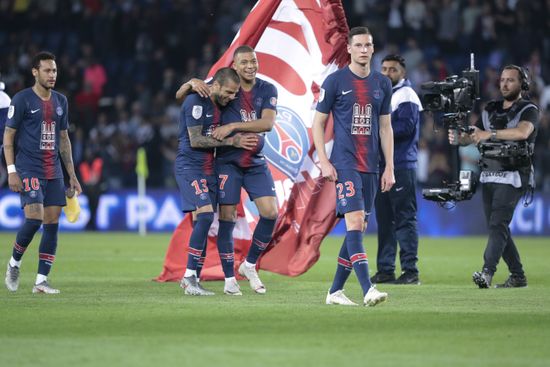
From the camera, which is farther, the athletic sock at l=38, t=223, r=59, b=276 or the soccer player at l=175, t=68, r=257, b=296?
the athletic sock at l=38, t=223, r=59, b=276

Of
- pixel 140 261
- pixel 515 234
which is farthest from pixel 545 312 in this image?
pixel 515 234

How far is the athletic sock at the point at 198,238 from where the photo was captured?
12070 mm

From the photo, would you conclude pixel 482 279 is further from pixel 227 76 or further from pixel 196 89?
pixel 196 89

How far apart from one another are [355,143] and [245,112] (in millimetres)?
1882

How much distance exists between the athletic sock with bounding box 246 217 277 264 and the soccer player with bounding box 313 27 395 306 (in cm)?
181

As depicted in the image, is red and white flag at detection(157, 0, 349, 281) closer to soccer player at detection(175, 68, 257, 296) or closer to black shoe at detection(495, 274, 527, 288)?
soccer player at detection(175, 68, 257, 296)

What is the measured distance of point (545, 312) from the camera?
405 inches

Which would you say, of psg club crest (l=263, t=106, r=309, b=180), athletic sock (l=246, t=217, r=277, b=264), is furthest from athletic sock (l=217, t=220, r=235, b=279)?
psg club crest (l=263, t=106, r=309, b=180)

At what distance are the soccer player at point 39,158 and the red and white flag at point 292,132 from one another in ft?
6.72

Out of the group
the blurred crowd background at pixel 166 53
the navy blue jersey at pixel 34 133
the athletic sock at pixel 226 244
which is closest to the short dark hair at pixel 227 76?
the athletic sock at pixel 226 244

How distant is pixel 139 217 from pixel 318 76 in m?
12.2

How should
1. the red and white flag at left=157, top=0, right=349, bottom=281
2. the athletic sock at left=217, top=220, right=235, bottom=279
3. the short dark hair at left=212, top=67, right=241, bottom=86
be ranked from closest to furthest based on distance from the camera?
the short dark hair at left=212, top=67, right=241, bottom=86 < the athletic sock at left=217, top=220, right=235, bottom=279 < the red and white flag at left=157, top=0, right=349, bottom=281

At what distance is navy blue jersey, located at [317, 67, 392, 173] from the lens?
10.7 m

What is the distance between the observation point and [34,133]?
482 inches
